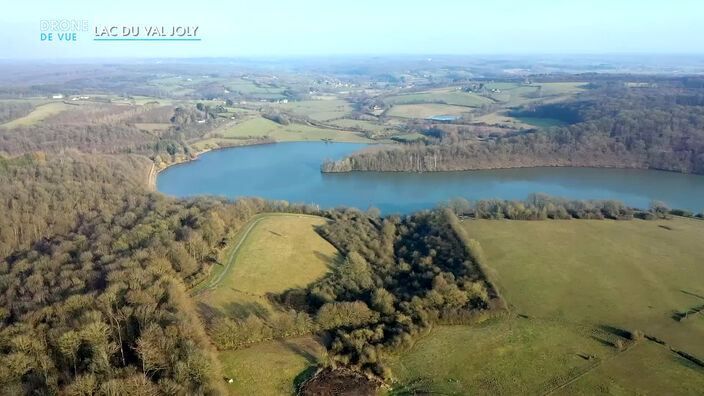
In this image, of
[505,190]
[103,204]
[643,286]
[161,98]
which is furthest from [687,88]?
[161,98]

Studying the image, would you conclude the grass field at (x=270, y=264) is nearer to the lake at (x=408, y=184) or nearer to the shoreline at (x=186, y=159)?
the lake at (x=408, y=184)

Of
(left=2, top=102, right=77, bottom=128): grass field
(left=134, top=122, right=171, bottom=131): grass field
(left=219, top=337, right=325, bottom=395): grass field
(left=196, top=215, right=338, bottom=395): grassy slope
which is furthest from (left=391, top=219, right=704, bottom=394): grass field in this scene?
(left=2, top=102, right=77, bottom=128): grass field

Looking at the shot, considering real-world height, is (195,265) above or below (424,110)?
below

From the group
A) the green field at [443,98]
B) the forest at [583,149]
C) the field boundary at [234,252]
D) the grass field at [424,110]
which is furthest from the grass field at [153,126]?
the field boundary at [234,252]

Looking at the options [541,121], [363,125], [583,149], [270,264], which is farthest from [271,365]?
[541,121]

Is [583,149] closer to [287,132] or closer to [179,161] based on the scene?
[287,132]

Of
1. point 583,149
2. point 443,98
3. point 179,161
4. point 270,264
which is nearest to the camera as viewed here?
point 270,264

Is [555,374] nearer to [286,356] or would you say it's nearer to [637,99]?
[286,356]
